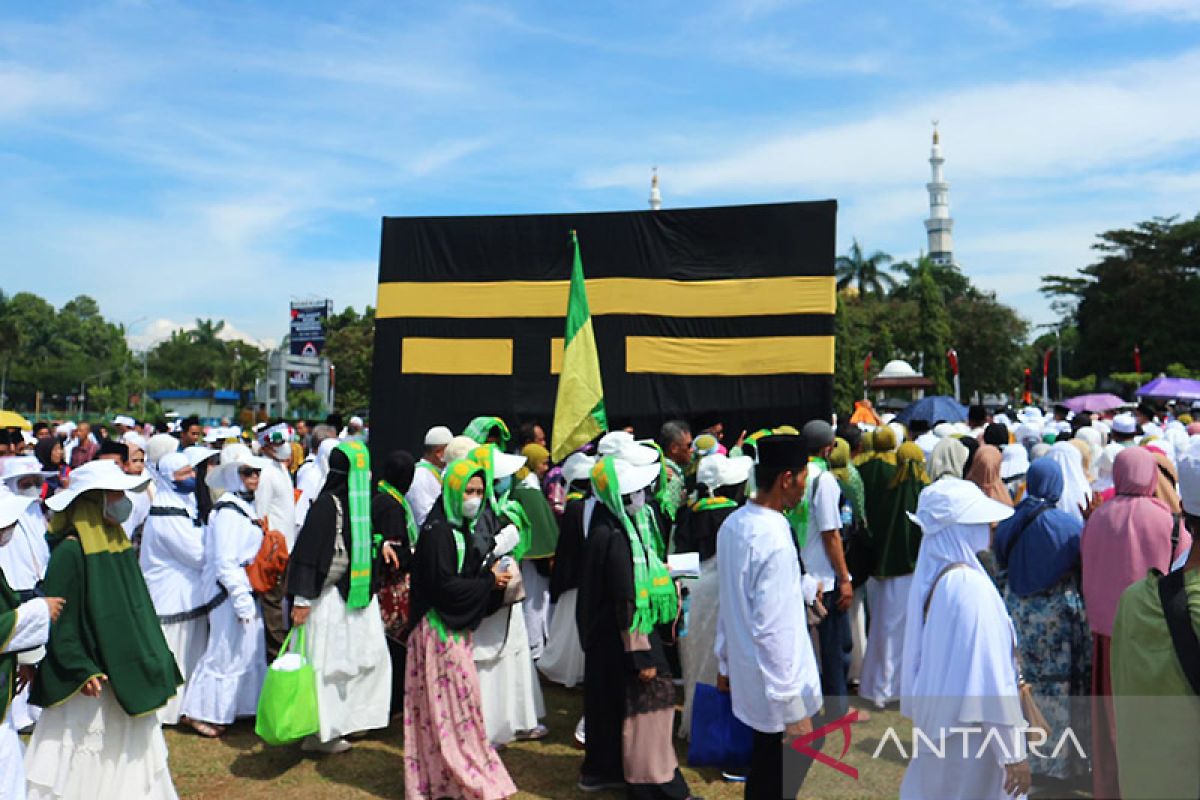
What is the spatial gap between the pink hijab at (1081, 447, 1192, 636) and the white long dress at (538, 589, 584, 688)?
3.41 m

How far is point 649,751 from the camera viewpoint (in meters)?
4.64

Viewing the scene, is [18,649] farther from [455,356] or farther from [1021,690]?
[455,356]

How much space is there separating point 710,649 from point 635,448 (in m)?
1.24

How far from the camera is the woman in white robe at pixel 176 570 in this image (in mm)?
5930

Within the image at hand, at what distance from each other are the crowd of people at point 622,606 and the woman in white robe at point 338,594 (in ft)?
0.05

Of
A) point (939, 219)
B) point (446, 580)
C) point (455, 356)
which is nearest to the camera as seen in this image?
point (446, 580)

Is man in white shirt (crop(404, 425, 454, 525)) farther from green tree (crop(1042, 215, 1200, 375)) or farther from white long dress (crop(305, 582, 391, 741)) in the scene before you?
green tree (crop(1042, 215, 1200, 375))

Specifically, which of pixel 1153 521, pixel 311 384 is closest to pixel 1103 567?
pixel 1153 521

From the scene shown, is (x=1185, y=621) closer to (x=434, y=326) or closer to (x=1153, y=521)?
(x=1153, y=521)

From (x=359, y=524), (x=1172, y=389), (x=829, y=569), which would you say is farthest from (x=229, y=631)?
(x=1172, y=389)

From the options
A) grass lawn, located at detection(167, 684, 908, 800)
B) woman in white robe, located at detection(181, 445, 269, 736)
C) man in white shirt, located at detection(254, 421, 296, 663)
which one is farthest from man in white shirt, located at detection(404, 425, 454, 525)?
grass lawn, located at detection(167, 684, 908, 800)

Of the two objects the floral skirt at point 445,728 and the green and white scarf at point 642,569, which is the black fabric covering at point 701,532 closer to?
the green and white scarf at point 642,569

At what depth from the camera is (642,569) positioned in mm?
4625

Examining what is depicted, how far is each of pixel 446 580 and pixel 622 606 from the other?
2.91 feet
